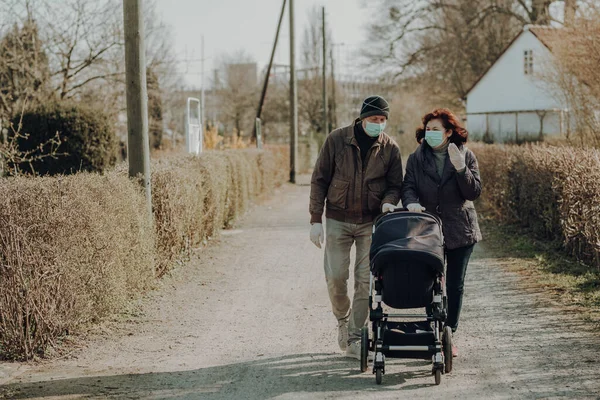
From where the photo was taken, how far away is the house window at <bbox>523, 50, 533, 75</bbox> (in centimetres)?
4291

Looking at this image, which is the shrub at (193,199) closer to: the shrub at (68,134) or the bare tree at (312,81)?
the shrub at (68,134)

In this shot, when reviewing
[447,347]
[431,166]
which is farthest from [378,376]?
[431,166]

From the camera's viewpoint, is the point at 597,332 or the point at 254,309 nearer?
the point at 597,332

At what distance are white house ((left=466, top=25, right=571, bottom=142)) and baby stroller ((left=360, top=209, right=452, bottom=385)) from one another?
34149 mm

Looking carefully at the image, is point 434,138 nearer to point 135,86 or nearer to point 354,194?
point 354,194

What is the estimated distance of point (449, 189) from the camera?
653 centimetres

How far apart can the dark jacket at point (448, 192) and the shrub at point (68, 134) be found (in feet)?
38.6

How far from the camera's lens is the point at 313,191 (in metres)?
6.73

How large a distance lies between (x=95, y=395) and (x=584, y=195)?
6508mm

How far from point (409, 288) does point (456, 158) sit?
1177 mm

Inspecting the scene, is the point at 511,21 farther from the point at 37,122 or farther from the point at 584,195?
the point at 584,195

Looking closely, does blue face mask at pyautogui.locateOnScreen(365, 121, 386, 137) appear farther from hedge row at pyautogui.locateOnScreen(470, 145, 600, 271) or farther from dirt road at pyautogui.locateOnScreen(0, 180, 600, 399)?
hedge row at pyautogui.locateOnScreen(470, 145, 600, 271)

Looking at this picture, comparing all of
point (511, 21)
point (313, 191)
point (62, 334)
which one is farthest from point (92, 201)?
point (511, 21)

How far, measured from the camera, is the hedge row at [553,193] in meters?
9.66
